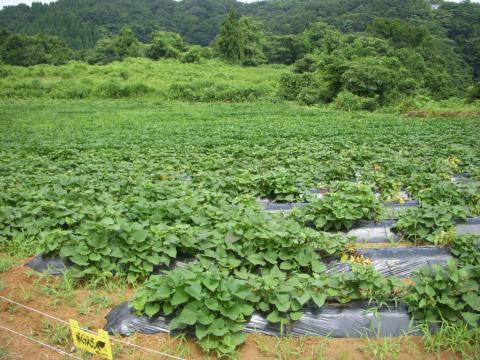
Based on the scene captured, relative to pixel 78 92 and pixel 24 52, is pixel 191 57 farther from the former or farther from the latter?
pixel 24 52

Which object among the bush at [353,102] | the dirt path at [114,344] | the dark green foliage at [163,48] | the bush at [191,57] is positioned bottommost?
the bush at [353,102]

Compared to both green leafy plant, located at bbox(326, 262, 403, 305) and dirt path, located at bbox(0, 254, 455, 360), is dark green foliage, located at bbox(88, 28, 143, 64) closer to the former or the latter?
dirt path, located at bbox(0, 254, 455, 360)

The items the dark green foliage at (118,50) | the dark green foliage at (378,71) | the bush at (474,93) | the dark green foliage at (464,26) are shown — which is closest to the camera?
the bush at (474,93)

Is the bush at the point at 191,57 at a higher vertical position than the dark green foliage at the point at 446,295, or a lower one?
higher

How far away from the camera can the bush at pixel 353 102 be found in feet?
77.0

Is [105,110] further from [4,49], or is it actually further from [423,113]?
[4,49]

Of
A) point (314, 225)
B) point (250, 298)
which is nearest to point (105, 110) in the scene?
point (314, 225)

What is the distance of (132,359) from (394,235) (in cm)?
324

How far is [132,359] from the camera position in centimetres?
307

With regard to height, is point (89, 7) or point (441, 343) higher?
point (89, 7)

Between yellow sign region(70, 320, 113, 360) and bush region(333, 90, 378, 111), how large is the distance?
864 inches

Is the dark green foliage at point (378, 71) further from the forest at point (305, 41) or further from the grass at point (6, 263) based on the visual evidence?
the grass at point (6, 263)

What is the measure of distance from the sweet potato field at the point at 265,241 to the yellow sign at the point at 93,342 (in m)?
0.33

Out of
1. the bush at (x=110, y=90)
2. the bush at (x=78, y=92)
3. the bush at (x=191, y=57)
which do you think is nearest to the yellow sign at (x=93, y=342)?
the bush at (x=110, y=90)
